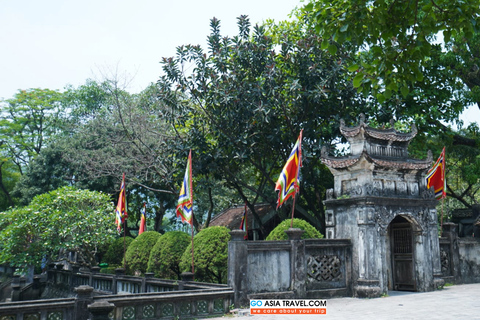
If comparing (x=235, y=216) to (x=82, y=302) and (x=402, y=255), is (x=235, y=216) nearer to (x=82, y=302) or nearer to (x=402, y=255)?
(x=402, y=255)

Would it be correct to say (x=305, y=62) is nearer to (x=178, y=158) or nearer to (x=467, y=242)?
(x=178, y=158)

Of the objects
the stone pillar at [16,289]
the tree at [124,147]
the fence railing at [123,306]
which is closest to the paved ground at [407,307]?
the fence railing at [123,306]

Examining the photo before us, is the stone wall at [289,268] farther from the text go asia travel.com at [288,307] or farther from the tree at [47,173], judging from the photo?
the tree at [47,173]

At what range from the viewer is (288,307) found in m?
11.9

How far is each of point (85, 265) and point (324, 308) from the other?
15768 mm

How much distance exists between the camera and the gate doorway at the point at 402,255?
51.4 ft

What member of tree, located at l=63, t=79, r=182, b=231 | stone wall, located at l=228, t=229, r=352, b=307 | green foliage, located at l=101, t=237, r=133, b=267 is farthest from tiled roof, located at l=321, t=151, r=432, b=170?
green foliage, located at l=101, t=237, r=133, b=267

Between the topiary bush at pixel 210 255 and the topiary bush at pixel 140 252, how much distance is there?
14.6 ft

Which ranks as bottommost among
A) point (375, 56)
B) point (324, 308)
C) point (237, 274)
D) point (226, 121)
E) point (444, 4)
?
point (324, 308)

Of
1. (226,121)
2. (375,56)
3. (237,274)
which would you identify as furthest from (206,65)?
(375,56)

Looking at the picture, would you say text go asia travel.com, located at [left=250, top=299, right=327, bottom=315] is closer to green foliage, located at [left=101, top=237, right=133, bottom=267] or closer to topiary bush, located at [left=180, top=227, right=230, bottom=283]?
topiary bush, located at [left=180, top=227, right=230, bottom=283]

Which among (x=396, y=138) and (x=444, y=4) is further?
(x=396, y=138)

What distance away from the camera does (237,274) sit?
12055 mm

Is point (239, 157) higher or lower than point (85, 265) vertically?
higher
